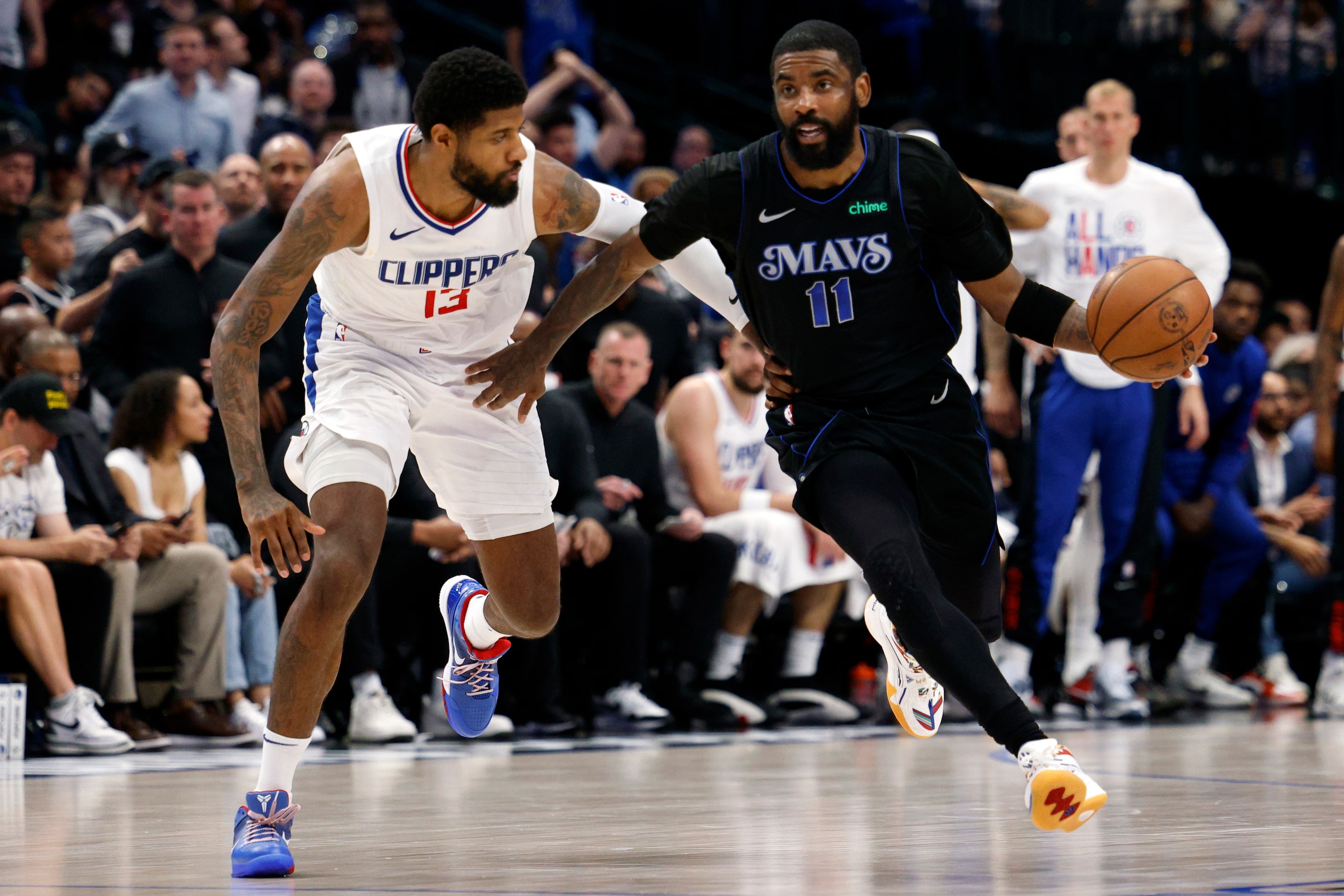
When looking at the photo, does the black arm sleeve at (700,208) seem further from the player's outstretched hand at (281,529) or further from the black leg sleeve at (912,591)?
the player's outstretched hand at (281,529)

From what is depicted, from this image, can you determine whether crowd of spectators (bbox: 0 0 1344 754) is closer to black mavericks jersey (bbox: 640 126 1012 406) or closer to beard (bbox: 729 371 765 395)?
beard (bbox: 729 371 765 395)

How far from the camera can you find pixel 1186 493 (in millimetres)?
9320

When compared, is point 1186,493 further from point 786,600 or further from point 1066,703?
point 786,600

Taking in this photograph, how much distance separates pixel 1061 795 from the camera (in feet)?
11.9

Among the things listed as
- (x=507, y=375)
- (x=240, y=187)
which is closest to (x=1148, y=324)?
(x=507, y=375)

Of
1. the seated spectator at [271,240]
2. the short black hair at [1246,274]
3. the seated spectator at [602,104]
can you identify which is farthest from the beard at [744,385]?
the short black hair at [1246,274]

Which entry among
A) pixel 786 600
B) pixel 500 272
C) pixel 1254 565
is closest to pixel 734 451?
pixel 786 600

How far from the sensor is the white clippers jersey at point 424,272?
14.1 ft

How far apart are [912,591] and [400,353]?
1571 millimetres

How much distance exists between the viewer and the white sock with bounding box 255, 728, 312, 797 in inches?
156

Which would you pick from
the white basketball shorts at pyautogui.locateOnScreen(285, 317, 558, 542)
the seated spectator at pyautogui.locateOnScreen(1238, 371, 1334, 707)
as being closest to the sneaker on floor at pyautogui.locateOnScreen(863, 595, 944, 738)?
the white basketball shorts at pyautogui.locateOnScreen(285, 317, 558, 542)

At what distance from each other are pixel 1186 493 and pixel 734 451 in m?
2.65

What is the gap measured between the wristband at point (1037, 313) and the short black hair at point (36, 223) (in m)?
5.17

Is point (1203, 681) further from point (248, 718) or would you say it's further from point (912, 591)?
point (912, 591)
